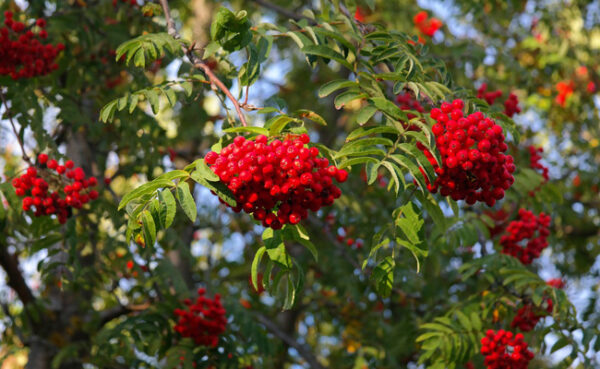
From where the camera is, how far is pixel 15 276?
5.13 metres

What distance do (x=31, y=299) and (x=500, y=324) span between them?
142 inches

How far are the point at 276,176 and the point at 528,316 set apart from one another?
8.14ft

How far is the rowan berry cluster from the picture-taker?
4.14 metres

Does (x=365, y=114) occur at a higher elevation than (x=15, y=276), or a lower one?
higher

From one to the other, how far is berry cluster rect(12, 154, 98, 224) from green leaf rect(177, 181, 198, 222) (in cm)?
149

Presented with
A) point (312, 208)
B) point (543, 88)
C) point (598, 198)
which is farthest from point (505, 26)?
point (312, 208)

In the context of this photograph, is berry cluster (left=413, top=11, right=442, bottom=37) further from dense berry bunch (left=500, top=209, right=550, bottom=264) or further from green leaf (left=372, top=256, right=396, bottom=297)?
green leaf (left=372, top=256, right=396, bottom=297)

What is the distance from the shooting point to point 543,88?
868cm

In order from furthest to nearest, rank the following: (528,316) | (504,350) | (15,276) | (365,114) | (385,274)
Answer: (15,276) → (528,316) → (504,350) → (385,274) → (365,114)

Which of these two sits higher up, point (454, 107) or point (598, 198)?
point (454, 107)

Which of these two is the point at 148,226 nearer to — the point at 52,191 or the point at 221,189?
the point at 221,189

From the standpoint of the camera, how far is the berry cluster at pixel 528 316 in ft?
13.5

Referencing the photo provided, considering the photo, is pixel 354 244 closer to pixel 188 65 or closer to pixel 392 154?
pixel 188 65

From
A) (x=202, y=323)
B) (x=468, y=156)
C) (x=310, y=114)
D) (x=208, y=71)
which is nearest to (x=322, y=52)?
(x=310, y=114)
